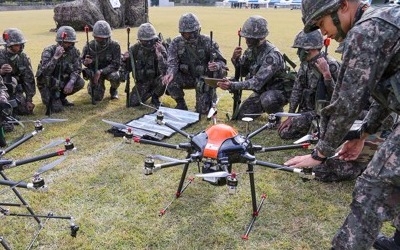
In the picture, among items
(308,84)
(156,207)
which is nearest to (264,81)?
(308,84)

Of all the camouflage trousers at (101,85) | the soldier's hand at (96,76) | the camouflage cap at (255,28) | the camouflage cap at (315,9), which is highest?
the camouflage cap at (315,9)

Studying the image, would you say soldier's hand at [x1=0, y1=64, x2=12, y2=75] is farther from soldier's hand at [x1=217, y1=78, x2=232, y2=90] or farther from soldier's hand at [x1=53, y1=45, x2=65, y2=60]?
soldier's hand at [x1=217, y1=78, x2=232, y2=90]

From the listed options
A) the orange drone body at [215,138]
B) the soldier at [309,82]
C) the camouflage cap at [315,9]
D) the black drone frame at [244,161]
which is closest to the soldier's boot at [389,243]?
the black drone frame at [244,161]

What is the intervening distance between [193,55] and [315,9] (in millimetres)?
5231

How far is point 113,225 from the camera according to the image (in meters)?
4.07

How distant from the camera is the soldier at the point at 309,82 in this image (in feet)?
18.8

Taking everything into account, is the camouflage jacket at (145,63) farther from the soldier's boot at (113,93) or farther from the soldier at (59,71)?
the soldier at (59,71)

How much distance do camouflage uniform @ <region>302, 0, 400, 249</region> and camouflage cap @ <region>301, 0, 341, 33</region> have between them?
10.0 inches

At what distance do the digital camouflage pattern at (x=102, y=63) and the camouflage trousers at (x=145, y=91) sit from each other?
523 millimetres

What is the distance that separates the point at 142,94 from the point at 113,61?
106 cm

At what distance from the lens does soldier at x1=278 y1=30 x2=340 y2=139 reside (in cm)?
573

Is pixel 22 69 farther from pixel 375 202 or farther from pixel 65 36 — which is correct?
pixel 375 202

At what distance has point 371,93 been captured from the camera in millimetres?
2592

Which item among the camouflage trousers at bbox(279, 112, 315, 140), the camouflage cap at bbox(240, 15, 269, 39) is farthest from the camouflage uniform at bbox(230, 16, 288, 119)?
the camouflage trousers at bbox(279, 112, 315, 140)
